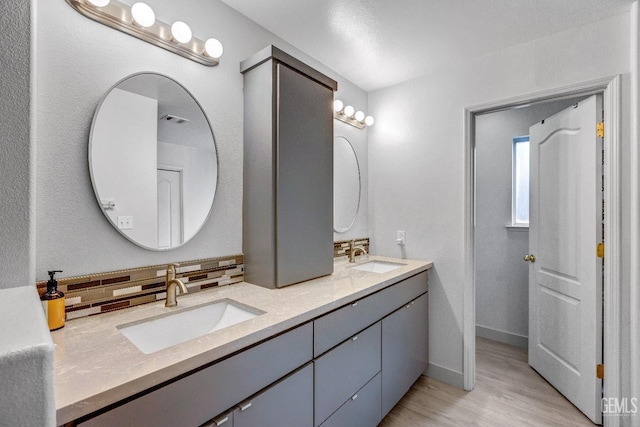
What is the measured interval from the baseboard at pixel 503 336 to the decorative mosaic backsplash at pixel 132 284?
2735mm

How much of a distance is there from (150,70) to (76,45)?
0.90ft

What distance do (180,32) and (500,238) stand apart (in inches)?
126

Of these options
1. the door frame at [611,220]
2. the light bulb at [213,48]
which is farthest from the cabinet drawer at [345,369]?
the light bulb at [213,48]

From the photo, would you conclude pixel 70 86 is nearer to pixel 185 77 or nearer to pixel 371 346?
pixel 185 77

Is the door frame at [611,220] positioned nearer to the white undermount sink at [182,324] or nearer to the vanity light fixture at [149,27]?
the white undermount sink at [182,324]

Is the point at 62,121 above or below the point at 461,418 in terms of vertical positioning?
above

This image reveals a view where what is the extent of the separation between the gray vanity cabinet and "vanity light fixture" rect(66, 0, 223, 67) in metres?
0.25

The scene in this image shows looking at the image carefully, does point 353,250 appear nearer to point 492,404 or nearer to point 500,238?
point 492,404

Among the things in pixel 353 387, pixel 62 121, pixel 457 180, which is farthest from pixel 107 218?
pixel 457 180

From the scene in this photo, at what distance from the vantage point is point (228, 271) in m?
1.71

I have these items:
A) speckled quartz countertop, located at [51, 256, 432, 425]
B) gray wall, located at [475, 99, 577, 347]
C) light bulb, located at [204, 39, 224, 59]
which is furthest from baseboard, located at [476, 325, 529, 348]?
light bulb, located at [204, 39, 224, 59]

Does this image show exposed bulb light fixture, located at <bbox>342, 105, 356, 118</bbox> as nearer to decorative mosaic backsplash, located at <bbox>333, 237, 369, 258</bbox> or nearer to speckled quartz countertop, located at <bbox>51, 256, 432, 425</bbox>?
decorative mosaic backsplash, located at <bbox>333, 237, 369, 258</bbox>

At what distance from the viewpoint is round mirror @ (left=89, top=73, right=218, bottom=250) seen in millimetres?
1273

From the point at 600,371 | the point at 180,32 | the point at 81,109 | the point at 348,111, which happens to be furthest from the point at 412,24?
the point at 600,371
